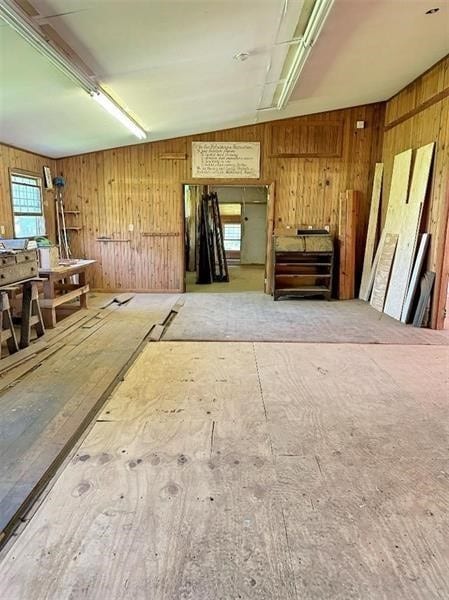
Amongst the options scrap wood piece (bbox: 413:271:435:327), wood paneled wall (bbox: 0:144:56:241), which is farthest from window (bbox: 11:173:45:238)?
scrap wood piece (bbox: 413:271:435:327)

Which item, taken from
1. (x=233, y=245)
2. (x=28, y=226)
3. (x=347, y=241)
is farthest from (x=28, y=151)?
(x=233, y=245)

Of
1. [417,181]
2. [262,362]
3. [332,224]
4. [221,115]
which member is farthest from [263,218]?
[262,362]

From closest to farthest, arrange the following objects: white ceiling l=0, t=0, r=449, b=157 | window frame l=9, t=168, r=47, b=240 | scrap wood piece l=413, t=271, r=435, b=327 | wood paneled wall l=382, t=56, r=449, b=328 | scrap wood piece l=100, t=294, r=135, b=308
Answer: white ceiling l=0, t=0, r=449, b=157 < wood paneled wall l=382, t=56, r=449, b=328 < scrap wood piece l=413, t=271, r=435, b=327 < window frame l=9, t=168, r=47, b=240 < scrap wood piece l=100, t=294, r=135, b=308

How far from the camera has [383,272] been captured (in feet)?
20.1

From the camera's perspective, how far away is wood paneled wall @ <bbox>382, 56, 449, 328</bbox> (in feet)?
15.7

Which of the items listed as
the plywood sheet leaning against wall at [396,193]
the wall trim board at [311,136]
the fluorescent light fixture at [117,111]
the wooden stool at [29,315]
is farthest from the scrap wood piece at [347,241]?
the wooden stool at [29,315]

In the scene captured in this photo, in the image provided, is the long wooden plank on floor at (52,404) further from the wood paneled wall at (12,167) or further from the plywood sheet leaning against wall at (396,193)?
the plywood sheet leaning against wall at (396,193)

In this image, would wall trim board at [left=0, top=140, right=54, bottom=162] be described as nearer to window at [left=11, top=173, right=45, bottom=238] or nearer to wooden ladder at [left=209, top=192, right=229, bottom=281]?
window at [left=11, top=173, right=45, bottom=238]

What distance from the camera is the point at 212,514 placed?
1.80 meters

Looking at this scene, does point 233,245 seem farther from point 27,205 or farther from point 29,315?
point 29,315

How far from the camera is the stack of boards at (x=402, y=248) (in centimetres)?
516

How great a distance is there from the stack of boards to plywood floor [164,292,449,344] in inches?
9.4

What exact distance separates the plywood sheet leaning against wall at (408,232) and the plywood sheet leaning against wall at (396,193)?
15cm

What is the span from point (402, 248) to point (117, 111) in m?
4.14
